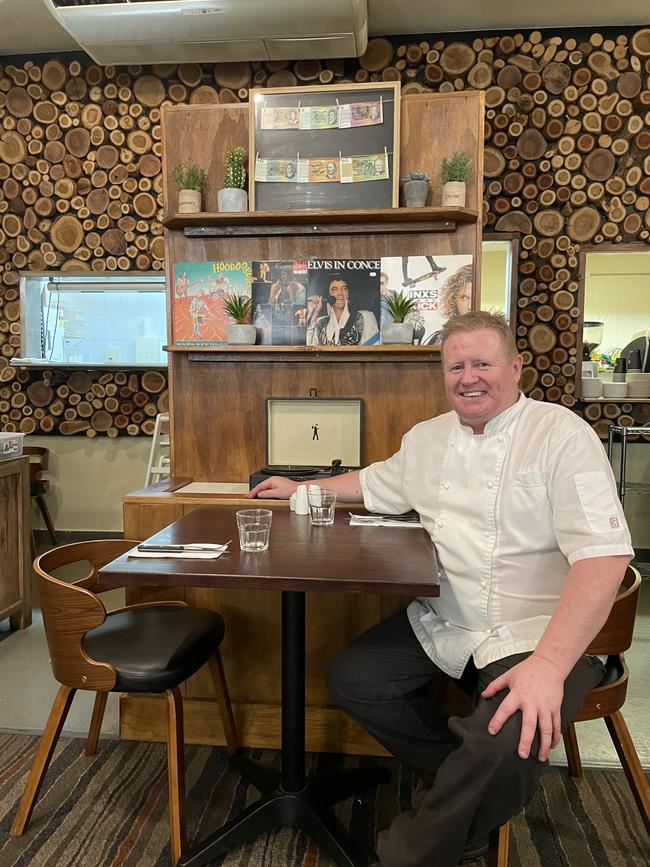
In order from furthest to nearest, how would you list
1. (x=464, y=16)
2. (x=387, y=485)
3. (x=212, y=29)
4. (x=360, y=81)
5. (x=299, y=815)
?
(x=360, y=81) < (x=464, y=16) < (x=212, y=29) < (x=387, y=485) < (x=299, y=815)

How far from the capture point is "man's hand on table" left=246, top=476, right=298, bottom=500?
2.31 m

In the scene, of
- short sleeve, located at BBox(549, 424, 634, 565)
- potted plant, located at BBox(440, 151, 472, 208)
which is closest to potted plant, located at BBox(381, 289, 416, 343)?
potted plant, located at BBox(440, 151, 472, 208)

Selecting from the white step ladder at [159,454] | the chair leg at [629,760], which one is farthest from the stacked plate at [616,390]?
the chair leg at [629,760]

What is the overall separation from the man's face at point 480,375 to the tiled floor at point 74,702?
51.9 inches

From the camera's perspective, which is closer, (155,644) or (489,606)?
(489,606)

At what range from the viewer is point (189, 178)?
2691mm

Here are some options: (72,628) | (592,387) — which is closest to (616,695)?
(72,628)

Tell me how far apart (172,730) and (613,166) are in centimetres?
411

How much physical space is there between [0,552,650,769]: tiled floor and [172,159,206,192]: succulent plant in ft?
6.64

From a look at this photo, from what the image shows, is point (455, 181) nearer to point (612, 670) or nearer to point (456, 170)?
point (456, 170)

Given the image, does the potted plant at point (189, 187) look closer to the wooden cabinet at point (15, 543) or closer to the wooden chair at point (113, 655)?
the wooden chair at point (113, 655)

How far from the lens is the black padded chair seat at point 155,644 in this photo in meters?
1.78

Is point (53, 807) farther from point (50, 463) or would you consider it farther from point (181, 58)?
point (181, 58)

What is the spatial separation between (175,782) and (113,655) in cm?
36
